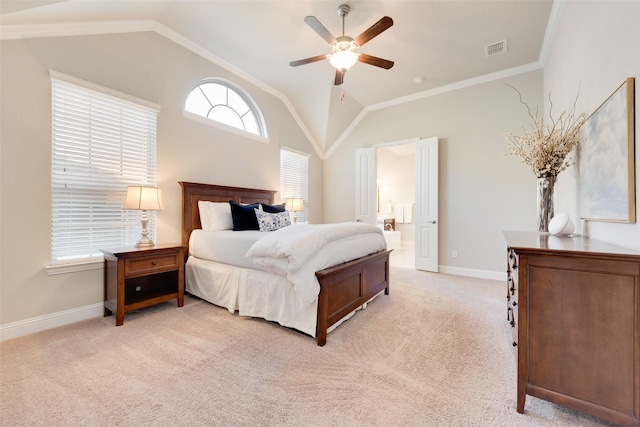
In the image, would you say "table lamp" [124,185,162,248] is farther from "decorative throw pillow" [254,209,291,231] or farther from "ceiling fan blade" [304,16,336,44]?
"ceiling fan blade" [304,16,336,44]

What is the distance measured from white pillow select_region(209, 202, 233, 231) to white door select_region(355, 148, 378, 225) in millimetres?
2815

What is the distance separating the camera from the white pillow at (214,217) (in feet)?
11.1

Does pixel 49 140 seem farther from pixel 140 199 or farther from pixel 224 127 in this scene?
pixel 224 127

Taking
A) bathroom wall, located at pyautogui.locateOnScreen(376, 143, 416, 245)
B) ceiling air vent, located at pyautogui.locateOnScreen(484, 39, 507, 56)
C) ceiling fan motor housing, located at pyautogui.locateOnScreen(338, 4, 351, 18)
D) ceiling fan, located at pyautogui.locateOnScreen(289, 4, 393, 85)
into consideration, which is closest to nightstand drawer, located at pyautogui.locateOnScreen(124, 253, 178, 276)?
ceiling fan, located at pyautogui.locateOnScreen(289, 4, 393, 85)

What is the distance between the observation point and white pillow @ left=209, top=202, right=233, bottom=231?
3.37 metres

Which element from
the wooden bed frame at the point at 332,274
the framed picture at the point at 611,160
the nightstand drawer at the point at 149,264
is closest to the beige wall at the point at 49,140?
the wooden bed frame at the point at 332,274

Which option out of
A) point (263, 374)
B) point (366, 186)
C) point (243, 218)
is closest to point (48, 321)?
point (243, 218)

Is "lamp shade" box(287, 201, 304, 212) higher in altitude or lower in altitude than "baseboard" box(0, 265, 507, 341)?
higher

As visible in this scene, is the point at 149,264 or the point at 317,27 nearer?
the point at 317,27

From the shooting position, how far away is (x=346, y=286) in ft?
7.96

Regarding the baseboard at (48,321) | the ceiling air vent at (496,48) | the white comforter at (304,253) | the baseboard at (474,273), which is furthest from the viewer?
the baseboard at (474,273)

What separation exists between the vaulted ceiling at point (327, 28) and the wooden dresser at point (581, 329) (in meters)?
2.82

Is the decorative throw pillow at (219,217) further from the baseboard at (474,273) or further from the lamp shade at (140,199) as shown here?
the baseboard at (474,273)

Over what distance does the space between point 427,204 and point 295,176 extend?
8.54 ft
